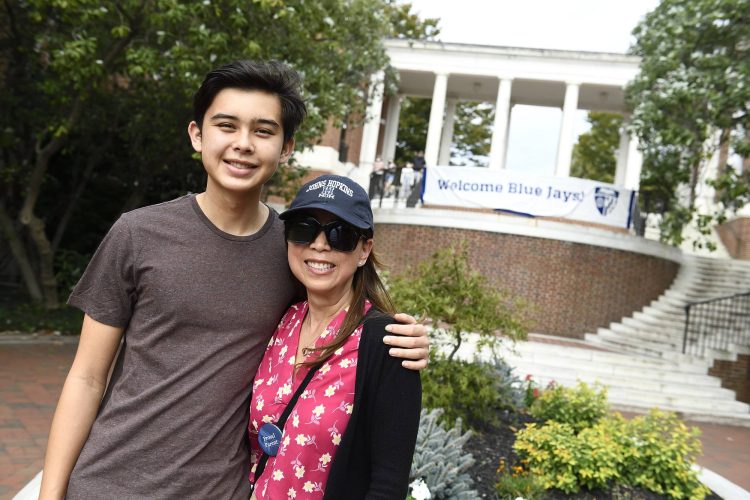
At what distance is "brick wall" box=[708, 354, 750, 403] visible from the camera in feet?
36.0

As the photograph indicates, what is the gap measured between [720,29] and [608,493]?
906 centimetres

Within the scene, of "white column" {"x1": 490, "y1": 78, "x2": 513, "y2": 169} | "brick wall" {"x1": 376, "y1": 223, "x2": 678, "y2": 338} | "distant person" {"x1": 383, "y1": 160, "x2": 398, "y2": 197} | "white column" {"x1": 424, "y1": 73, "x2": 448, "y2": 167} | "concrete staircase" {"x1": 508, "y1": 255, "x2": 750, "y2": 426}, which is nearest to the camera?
"concrete staircase" {"x1": 508, "y1": 255, "x2": 750, "y2": 426}

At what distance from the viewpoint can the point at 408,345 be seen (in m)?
1.57

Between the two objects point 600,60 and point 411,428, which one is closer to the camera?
point 411,428

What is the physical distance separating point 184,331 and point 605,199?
14.6 meters

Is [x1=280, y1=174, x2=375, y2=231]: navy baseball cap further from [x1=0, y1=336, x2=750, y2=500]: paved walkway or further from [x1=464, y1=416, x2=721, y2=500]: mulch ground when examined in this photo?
[x1=0, y1=336, x2=750, y2=500]: paved walkway

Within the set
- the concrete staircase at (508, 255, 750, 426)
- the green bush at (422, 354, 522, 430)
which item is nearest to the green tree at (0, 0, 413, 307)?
the green bush at (422, 354, 522, 430)

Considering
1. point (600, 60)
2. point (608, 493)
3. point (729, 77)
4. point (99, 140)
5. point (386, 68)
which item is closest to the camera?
point (608, 493)

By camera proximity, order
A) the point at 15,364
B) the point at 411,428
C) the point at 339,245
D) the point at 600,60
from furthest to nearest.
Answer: the point at 600,60 → the point at 15,364 → the point at 339,245 → the point at 411,428

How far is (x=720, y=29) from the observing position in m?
10.4

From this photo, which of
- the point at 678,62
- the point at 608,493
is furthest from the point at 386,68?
the point at 608,493

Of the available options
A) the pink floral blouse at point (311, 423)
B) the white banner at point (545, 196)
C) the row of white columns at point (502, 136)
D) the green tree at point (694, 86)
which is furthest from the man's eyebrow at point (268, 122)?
the row of white columns at point (502, 136)

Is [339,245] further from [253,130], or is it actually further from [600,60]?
[600,60]

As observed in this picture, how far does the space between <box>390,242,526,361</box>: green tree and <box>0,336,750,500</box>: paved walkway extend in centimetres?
322
